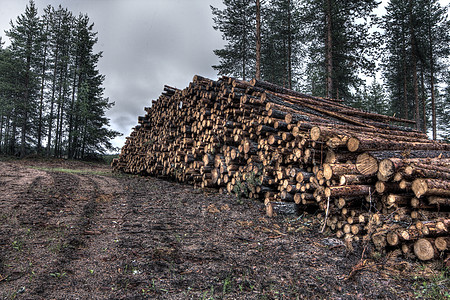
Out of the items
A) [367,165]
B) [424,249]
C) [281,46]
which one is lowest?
[424,249]

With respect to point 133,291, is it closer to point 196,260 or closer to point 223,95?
point 196,260

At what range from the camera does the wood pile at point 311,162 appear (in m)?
3.48

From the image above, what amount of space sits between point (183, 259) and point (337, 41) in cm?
1615

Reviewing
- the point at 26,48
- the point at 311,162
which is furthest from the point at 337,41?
the point at 26,48

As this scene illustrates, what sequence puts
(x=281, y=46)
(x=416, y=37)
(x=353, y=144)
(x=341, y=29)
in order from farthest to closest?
(x=281, y=46) → (x=416, y=37) → (x=341, y=29) → (x=353, y=144)

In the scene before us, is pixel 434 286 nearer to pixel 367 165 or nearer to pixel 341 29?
pixel 367 165

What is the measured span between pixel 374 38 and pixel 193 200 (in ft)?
45.4

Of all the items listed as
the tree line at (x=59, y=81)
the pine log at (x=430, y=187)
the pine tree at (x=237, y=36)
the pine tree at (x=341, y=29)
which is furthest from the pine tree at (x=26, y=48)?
the pine log at (x=430, y=187)

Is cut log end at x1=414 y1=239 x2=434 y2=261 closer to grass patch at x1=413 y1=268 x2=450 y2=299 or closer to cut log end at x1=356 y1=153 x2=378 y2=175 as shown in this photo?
grass patch at x1=413 y1=268 x2=450 y2=299

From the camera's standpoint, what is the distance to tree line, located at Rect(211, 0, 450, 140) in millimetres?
13250

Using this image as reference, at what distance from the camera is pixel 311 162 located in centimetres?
489

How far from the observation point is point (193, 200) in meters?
A: 6.27

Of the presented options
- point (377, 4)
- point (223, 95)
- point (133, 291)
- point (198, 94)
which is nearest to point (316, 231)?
point (133, 291)

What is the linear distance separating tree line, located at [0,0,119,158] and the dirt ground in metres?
20.6
